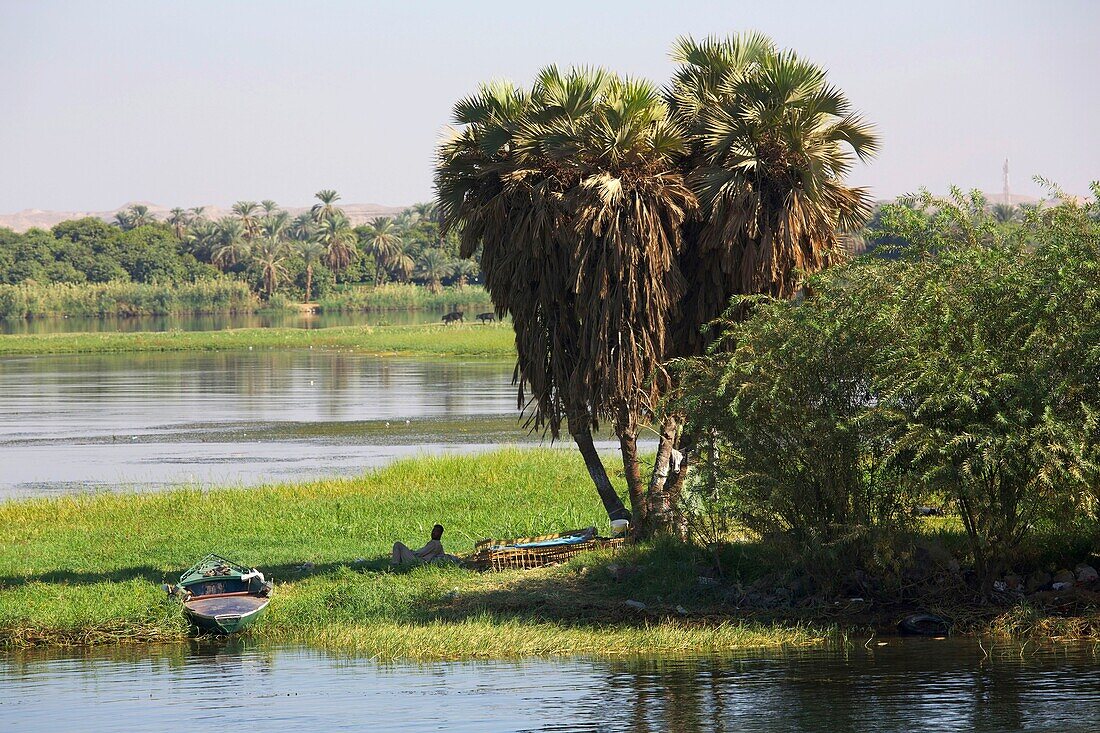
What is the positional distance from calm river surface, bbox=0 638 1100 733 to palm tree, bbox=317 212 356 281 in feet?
439

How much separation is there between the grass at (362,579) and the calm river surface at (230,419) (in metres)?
6.00

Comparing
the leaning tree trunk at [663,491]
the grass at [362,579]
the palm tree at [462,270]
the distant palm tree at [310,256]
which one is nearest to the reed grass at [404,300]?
the distant palm tree at [310,256]

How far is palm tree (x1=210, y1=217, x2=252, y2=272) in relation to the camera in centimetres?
14338

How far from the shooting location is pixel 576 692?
46.1 ft

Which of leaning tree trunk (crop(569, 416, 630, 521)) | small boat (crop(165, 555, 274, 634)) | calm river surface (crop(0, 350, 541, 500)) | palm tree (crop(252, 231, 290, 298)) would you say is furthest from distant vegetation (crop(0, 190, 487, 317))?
small boat (crop(165, 555, 274, 634))

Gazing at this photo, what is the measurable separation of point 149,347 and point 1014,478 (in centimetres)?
7533

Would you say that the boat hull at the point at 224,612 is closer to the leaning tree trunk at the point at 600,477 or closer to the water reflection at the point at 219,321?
the leaning tree trunk at the point at 600,477

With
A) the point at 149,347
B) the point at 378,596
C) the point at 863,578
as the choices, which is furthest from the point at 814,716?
the point at 149,347

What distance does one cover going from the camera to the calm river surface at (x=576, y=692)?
12891 millimetres

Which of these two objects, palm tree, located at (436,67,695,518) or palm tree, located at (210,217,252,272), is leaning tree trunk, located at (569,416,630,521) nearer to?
palm tree, located at (436,67,695,518)

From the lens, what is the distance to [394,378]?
2507 inches

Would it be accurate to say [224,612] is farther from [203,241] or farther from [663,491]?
[203,241]

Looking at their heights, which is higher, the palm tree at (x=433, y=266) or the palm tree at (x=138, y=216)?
the palm tree at (x=138, y=216)

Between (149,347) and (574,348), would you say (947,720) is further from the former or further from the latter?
(149,347)
